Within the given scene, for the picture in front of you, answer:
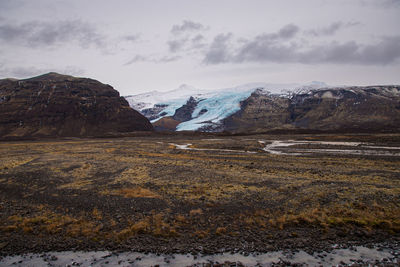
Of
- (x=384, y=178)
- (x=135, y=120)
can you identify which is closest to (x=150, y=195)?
(x=384, y=178)

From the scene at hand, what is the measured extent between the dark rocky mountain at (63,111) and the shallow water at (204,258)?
130 m

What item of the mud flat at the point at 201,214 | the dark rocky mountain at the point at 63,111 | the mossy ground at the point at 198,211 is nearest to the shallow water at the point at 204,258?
the mud flat at the point at 201,214

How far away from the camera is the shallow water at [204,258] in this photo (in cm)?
978

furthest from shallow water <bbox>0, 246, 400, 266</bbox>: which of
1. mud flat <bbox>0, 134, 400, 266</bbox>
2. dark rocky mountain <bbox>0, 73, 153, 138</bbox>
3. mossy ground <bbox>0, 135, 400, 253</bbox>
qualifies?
dark rocky mountain <bbox>0, 73, 153, 138</bbox>

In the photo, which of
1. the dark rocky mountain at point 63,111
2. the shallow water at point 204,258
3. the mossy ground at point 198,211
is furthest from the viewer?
the dark rocky mountain at point 63,111

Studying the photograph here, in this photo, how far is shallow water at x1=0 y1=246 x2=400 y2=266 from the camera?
978cm

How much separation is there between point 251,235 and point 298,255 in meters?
2.31

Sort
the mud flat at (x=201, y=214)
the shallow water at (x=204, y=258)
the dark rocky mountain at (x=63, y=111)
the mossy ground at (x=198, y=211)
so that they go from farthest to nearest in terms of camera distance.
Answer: the dark rocky mountain at (x=63, y=111) → the mossy ground at (x=198, y=211) → the mud flat at (x=201, y=214) → the shallow water at (x=204, y=258)

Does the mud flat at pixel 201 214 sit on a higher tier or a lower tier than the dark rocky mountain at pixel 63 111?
lower

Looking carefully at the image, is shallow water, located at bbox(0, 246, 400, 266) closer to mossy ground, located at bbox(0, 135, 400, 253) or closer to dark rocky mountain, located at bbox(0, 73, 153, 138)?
mossy ground, located at bbox(0, 135, 400, 253)

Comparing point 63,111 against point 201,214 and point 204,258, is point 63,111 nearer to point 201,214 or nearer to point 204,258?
point 201,214

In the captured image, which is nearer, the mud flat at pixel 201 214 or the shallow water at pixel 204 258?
the shallow water at pixel 204 258

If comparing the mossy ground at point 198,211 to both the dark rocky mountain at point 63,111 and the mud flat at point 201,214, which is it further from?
the dark rocky mountain at point 63,111

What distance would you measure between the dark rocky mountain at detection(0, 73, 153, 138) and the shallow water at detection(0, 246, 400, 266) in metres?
130
